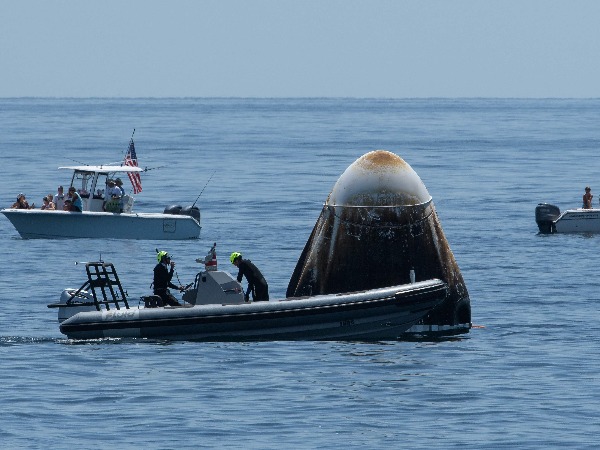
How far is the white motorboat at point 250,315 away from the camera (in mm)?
Answer: 26656

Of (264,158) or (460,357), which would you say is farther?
(264,158)

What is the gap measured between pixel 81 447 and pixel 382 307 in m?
8.00

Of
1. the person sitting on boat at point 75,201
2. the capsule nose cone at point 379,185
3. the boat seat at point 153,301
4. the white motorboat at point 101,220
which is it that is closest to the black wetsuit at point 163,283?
the boat seat at point 153,301

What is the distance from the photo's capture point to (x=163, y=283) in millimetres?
27406

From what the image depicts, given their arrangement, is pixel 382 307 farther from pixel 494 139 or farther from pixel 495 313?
pixel 494 139

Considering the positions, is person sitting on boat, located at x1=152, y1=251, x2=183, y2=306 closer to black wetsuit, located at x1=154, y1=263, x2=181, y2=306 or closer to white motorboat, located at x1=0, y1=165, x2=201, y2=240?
black wetsuit, located at x1=154, y1=263, x2=181, y2=306

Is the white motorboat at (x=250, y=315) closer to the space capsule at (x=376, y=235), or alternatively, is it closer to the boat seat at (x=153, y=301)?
the boat seat at (x=153, y=301)

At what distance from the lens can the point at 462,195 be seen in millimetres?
71438

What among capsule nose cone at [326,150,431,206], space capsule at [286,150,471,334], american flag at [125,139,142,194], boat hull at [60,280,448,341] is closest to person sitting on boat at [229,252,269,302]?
boat hull at [60,280,448,341]

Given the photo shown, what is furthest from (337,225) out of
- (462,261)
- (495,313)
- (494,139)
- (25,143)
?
(494,139)

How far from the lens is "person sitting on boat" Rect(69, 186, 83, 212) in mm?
48844

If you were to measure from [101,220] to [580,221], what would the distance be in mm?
16623

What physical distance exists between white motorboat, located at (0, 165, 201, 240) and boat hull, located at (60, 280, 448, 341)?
21.7 m

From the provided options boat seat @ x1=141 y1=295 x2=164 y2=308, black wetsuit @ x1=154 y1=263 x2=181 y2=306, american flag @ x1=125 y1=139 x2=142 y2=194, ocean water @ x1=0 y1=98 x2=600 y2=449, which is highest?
american flag @ x1=125 y1=139 x2=142 y2=194
